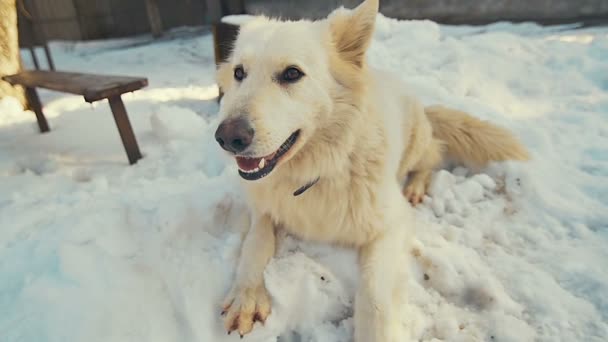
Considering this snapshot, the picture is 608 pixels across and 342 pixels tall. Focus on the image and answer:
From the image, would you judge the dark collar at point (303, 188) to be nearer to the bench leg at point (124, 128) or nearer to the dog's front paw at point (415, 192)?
the dog's front paw at point (415, 192)

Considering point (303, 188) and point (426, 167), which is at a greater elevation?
point (303, 188)

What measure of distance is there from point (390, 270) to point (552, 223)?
1054 millimetres

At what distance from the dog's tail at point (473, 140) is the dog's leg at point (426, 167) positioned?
0.32 ft

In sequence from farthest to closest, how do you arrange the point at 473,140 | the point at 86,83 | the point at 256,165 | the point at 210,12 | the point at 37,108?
the point at 210,12
the point at 37,108
the point at 86,83
the point at 473,140
the point at 256,165

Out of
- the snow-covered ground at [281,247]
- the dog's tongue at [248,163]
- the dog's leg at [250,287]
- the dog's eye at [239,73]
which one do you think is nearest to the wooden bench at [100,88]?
the snow-covered ground at [281,247]

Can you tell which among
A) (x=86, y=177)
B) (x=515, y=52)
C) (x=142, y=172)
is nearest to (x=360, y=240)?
(x=142, y=172)

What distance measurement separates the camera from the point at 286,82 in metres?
1.59

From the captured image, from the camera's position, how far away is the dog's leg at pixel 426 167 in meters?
2.45

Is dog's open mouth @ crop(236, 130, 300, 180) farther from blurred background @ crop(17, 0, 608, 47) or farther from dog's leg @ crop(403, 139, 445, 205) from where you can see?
blurred background @ crop(17, 0, 608, 47)

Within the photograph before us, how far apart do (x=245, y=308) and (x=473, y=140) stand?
1896 millimetres

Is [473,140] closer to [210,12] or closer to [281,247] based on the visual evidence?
[281,247]

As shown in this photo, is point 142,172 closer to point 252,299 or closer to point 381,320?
point 252,299

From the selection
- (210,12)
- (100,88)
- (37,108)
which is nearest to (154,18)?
(210,12)

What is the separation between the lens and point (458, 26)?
6.21 metres
